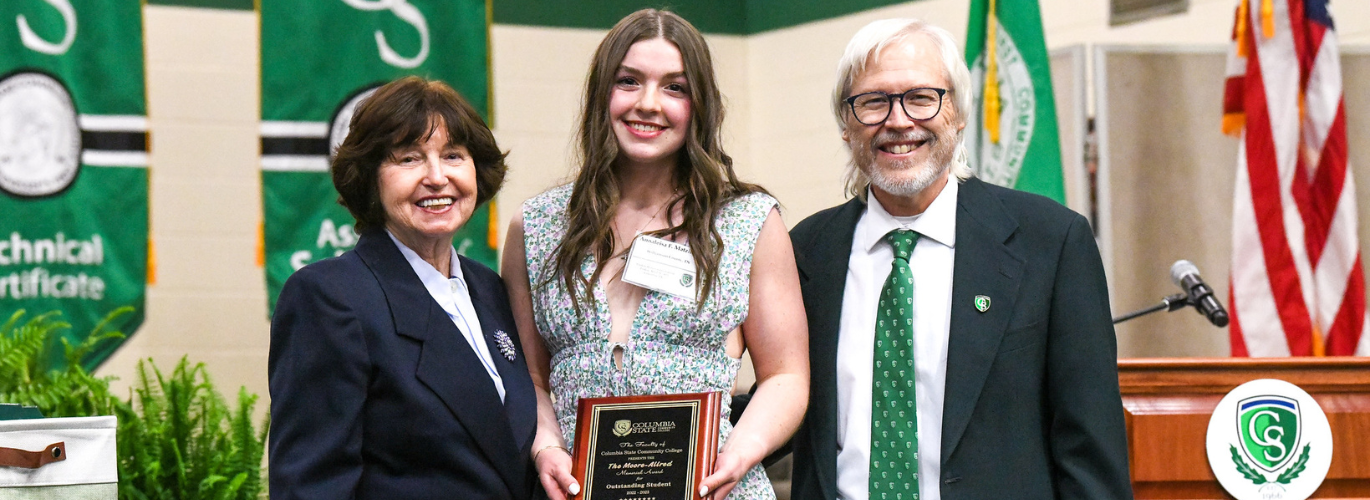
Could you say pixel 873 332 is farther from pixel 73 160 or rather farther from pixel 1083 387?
pixel 73 160

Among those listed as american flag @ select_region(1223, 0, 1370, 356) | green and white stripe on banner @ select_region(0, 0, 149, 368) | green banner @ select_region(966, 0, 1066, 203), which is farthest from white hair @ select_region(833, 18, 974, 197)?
green and white stripe on banner @ select_region(0, 0, 149, 368)

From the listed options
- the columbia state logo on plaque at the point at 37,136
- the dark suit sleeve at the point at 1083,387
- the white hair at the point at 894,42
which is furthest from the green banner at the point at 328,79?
the dark suit sleeve at the point at 1083,387

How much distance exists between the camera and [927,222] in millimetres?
2094

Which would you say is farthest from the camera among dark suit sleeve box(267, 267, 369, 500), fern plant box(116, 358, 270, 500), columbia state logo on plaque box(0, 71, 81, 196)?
columbia state logo on plaque box(0, 71, 81, 196)

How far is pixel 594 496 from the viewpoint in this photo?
1863 millimetres

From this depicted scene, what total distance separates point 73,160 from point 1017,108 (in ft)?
12.3

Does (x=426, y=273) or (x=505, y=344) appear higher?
(x=426, y=273)

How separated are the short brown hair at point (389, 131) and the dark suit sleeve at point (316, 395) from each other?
0.66 feet

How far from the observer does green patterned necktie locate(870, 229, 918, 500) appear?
197 centimetres

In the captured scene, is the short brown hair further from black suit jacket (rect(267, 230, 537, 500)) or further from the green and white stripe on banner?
the green and white stripe on banner

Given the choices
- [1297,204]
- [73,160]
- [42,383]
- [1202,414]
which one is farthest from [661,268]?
[73,160]

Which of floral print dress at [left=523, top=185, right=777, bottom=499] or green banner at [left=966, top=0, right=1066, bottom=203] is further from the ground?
green banner at [left=966, top=0, right=1066, bottom=203]

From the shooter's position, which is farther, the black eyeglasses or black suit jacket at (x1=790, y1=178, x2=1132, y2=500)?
the black eyeglasses

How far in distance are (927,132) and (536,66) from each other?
194 inches
